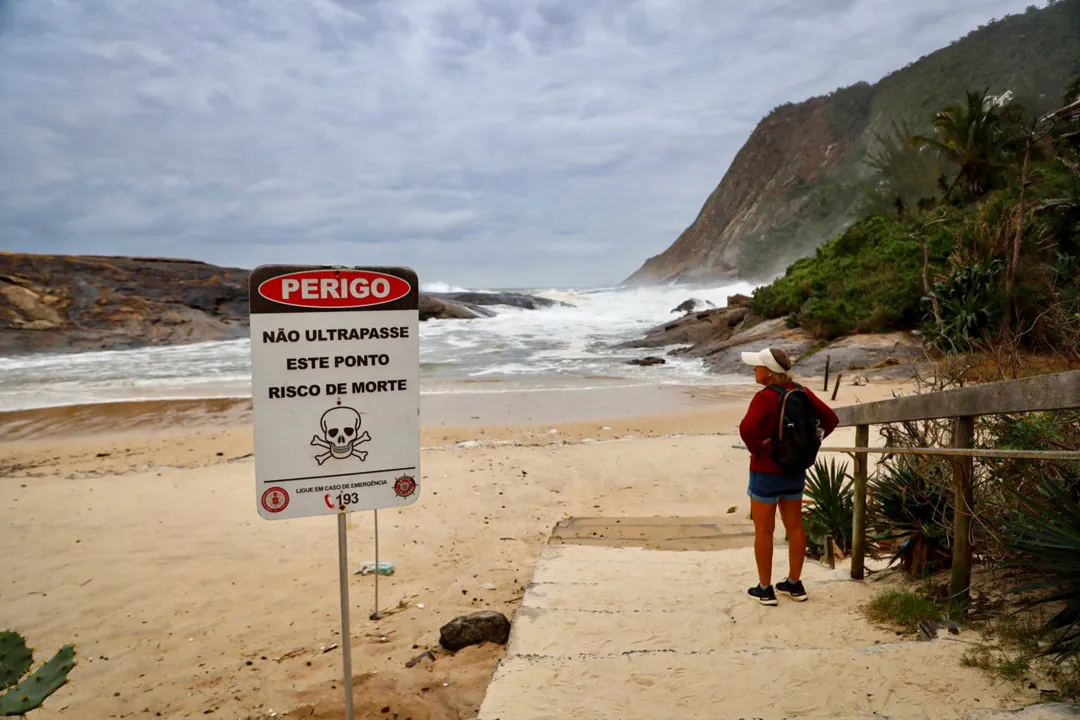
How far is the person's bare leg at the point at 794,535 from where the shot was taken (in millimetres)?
4219

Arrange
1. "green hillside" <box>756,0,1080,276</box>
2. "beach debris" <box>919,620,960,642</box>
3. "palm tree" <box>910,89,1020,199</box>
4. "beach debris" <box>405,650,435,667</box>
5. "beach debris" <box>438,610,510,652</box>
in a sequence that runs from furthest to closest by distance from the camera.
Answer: "green hillside" <box>756,0,1080,276</box>, "palm tree" <box>910,89,1020,199</box>, "beach debris" <box>438,610,510,652</box>, "beach debris" <box>405,650,435,667</box>, "beach debris" <box>919,620,960,642</box>

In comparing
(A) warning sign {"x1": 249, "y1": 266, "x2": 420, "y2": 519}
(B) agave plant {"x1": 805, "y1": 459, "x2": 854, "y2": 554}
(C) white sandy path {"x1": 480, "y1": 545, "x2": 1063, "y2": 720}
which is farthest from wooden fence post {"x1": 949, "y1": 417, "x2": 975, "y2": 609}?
(A) warning sign {"x1": 249, "y1": 266, "x2": 420, "y2": 519}

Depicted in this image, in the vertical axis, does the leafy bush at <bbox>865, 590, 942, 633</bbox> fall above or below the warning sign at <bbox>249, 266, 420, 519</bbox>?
below

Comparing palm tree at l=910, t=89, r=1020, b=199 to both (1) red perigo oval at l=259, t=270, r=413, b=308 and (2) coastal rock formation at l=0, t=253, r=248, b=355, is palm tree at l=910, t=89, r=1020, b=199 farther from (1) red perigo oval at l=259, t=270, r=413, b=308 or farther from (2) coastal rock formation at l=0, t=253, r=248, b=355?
(2) coastal rock formation at l=0, t=253, r=248, b=355

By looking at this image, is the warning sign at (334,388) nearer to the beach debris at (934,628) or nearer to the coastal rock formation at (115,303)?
the beach debris at (934,628)

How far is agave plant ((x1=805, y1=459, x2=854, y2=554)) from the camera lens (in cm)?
536

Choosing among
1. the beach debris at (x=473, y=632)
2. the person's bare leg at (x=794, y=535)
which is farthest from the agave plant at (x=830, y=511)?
the beach debris at (x=473, y=632)

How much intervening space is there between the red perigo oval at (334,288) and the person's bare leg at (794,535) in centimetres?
264

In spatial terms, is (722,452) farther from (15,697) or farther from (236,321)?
(236,321)

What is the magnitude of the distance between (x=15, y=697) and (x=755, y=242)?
256 ft

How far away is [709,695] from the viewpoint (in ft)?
9.83

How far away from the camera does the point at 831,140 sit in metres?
85.9

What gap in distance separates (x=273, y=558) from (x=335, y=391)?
3.85 metres

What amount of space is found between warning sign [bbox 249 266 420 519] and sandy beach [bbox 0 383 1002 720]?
1298 millimetres
